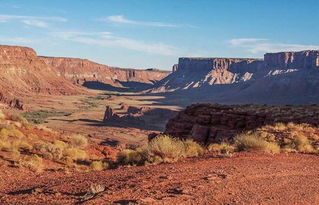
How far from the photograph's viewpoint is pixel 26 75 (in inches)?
6432

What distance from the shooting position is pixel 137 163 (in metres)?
13.5

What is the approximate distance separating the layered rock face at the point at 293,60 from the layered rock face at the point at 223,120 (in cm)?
14784

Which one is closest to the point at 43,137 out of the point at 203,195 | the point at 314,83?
the point at 203,195

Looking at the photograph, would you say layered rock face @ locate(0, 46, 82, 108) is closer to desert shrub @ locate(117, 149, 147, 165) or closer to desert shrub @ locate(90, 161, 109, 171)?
desert shrub @ locate(117, 149, 147, 165)

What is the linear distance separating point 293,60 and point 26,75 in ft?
374

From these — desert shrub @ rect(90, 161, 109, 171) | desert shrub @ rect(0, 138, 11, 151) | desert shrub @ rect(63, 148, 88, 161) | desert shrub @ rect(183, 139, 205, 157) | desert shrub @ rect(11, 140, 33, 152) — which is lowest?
desert shrub @ rect(63, 148, 88, 161)

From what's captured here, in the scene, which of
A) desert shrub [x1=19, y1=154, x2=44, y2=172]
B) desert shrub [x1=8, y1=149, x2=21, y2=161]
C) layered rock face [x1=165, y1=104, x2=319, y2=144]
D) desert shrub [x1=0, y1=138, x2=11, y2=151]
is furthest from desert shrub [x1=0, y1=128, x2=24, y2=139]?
layered rock face [x1=165, y1=104, x2=319, y2=144]

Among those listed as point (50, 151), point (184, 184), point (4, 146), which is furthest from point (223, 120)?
point (184, 184)

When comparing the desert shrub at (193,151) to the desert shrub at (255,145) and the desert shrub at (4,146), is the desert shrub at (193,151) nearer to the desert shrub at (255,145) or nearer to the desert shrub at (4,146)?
the desert shrub at (255,145)

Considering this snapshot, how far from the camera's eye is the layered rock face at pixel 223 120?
24.0m

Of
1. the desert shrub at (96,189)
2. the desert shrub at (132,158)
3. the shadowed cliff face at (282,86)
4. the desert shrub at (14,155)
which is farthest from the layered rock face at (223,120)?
the shadowed cliff face at (282,86)

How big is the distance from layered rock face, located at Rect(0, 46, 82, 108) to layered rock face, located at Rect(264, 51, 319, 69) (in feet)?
298

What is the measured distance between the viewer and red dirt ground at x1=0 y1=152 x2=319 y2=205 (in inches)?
317

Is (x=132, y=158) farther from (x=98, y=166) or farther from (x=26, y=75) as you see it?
(x=26, y=75)
